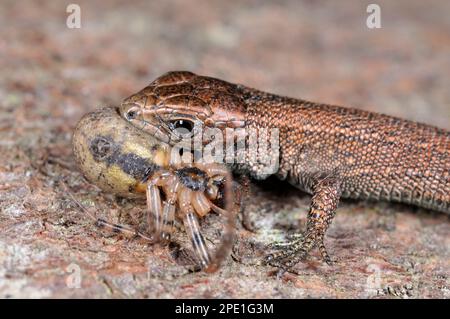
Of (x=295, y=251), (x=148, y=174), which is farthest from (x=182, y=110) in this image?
(x=295, y=251)

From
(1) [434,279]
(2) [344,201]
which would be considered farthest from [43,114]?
(1) [434,279]

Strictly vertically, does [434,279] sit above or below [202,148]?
below

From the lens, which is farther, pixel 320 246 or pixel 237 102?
pixel 237 102

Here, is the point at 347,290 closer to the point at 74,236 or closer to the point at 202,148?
the point at 202,148

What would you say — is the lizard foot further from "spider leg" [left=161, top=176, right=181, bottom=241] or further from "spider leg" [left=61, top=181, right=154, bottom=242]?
"spider leg" [left=61, top=181, right=154, bottom=242]

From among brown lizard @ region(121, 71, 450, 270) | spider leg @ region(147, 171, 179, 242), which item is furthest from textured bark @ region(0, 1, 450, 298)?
brown lizard @ region(121, 71, 450, 270)

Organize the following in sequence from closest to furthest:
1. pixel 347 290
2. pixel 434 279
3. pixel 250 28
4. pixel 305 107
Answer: pixel 347 290, pixel 434 279, pixel 305 107, pixel 250 28
